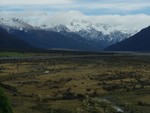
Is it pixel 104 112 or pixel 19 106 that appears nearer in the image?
pixel 104 112

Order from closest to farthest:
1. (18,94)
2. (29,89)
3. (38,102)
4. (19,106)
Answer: (19,106)
(38,102)
(18,94)
(29,89)

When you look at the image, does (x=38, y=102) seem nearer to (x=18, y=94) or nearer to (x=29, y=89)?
(x=18, y=94)

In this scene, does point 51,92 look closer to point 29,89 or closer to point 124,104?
point 29,89

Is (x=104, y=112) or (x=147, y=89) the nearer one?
(x=104, y=112)

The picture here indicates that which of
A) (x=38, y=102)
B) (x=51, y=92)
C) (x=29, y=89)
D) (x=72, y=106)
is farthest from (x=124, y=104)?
(x=29, y=89)

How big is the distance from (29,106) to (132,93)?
20892 millimetres

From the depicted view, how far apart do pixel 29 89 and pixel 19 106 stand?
70.1 ft

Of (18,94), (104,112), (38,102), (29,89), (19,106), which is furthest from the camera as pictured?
(29,89)

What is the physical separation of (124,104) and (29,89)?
22666 millimetres

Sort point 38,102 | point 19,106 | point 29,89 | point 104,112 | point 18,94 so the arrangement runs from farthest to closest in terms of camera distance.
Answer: point 29,89 < point 18,94 < point 38,102 < point 19,106 < point 104,112

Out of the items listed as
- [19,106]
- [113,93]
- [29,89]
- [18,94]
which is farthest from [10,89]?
[19,106]

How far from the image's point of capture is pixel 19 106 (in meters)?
52.7

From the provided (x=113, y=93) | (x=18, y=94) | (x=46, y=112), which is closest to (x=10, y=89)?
(x=18, y=94)

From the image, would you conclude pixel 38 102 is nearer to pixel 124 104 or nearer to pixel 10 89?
pixel 124 104
